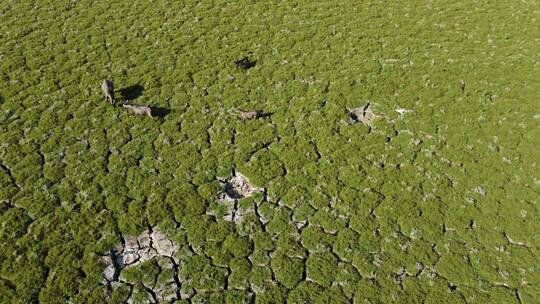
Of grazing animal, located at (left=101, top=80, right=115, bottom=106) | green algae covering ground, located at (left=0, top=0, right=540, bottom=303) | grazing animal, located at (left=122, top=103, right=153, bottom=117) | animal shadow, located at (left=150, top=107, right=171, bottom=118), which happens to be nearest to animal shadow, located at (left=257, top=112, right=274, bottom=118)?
green algae covering ground, located at (left=0, top=0, right=540, bottom=303)

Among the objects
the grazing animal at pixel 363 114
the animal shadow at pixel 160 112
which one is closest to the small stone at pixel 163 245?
the animal shadow at pixel 160 112

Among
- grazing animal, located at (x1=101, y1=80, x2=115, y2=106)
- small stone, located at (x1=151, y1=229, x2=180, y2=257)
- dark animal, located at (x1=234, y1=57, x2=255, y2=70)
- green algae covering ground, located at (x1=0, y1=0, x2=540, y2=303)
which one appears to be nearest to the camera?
green algae covering ground, located at (x1=0, y1=0, x2=540, y2=303)

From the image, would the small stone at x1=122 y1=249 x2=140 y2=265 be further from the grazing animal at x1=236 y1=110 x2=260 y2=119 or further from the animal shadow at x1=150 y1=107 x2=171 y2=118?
the grazing animal at x1=236 y1=110 x2=260 y2=119

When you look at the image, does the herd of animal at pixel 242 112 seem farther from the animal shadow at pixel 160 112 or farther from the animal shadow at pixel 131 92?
the animal shadow at pixel 131 92

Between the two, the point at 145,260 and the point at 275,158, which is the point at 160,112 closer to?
the point at 275,158

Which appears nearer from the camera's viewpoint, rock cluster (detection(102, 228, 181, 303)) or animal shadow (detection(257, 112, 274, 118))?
rock cluster (detection(102, 228, 181, 303))

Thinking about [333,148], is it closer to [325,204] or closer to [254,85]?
[325,204]
